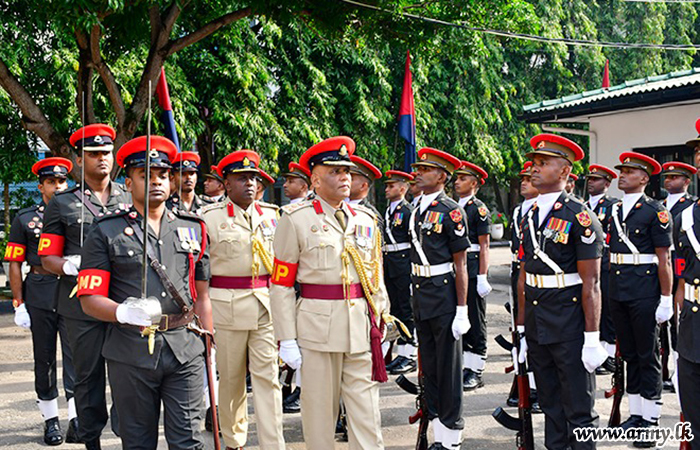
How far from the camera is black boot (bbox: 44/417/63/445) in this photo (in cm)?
624

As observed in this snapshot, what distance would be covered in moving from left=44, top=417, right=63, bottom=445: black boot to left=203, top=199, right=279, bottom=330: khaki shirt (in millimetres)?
1910

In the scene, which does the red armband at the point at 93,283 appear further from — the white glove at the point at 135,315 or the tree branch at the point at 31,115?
the tree branch at the point at 31,115

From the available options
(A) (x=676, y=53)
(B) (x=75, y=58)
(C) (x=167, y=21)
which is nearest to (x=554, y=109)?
(C) (x=167, y=21)

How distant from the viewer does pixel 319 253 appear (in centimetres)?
471

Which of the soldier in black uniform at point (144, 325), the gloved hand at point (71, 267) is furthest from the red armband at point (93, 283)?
the gloved hand at point (71, 267)

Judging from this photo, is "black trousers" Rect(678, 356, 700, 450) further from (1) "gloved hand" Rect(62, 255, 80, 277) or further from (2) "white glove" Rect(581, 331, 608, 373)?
(1) "gloved hand" Rect(62, 255, 80, 277)

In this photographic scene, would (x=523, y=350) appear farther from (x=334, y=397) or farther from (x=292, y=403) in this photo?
(x=292, y=403)

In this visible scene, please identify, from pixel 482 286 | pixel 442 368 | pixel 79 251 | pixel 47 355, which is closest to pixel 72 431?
pixel 47 355

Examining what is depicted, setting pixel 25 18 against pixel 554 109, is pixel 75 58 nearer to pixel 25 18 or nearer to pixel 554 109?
pixel 25 18

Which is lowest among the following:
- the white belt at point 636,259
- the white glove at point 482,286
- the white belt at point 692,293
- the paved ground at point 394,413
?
the paved ground at point 394,413

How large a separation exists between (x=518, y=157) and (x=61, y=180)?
19488 millimetres

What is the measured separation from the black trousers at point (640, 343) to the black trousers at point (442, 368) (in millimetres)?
1693

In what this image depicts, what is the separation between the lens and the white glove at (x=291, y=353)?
4.55 metres

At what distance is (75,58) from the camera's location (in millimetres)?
13414
